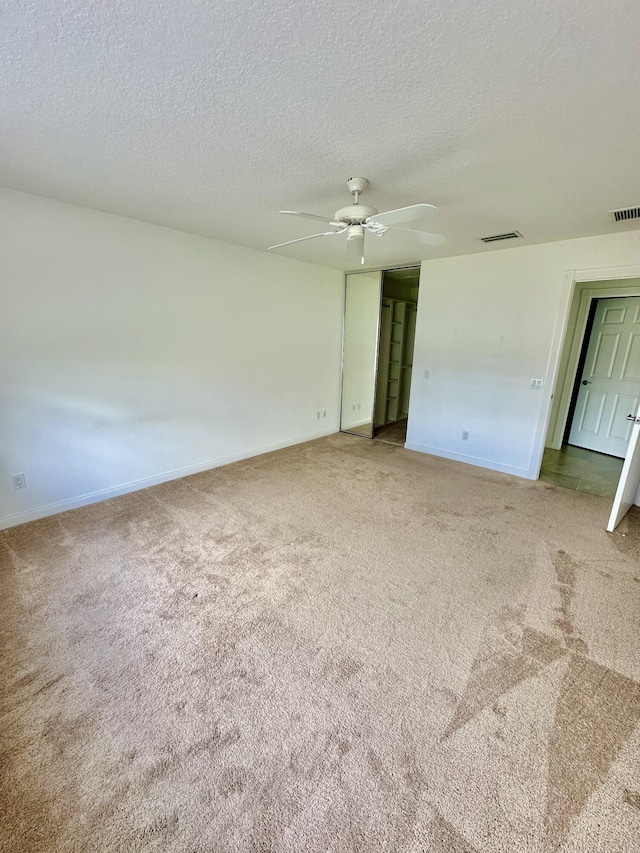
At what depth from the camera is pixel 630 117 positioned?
1.56m

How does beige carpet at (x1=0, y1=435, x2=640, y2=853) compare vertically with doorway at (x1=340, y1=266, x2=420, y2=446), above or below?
below

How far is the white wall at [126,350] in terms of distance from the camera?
2684 millimetres

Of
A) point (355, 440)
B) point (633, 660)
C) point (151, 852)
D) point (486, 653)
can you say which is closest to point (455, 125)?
point (486, 653)

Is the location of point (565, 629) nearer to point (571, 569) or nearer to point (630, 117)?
point (571, 569)

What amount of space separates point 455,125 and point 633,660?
8.89ft

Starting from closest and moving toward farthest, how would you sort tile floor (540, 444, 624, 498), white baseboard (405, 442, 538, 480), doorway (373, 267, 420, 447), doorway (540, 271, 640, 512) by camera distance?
tile floor (540, 444, 624, 498), white baseboard (405, 442, 538, 480), doorway (540, 271, 640, 512), doorway (373, 267, 420, 447)

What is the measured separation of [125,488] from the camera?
3396 mm

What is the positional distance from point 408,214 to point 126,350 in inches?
103

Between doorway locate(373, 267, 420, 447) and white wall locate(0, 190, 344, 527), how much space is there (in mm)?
1517

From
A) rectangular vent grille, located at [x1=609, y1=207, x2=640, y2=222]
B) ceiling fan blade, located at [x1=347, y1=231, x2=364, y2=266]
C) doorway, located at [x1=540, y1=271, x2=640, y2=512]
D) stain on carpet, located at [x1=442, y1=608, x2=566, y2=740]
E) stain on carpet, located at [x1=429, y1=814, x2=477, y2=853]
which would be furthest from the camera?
doorway, located at [x1=540, y1=271, x2=640, y2=512]

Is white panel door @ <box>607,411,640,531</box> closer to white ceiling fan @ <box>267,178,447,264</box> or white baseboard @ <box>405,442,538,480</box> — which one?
white baseboard @ <box>405,442,538,480</box>

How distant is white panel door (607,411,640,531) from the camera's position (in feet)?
8.98

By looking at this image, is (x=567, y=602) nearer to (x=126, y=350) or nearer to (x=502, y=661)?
(x=502, y=661)

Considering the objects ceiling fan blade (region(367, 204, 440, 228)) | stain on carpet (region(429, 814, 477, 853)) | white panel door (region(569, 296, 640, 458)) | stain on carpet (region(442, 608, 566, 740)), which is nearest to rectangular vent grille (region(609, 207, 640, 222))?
ceiling fan blade (region(367, 204, 440, 228))
